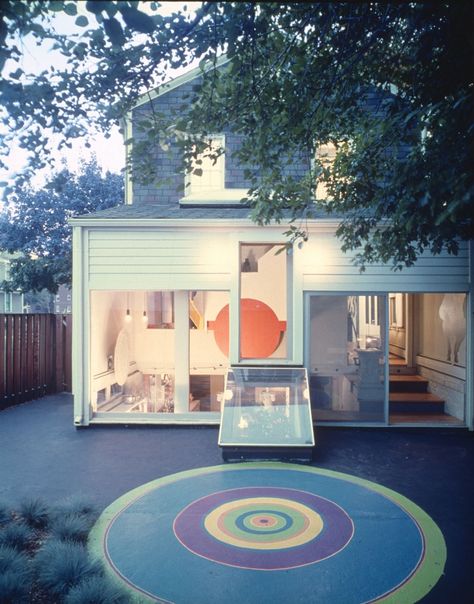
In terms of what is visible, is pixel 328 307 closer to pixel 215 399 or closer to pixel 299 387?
pixel 299 387

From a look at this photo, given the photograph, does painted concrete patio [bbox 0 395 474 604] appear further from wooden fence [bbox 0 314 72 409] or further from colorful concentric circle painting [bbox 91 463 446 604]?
wooden fence [bbox 0 314 72 409]

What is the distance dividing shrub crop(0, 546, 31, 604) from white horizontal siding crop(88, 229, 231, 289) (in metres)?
5.64

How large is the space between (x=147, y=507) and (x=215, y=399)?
12.8 feet

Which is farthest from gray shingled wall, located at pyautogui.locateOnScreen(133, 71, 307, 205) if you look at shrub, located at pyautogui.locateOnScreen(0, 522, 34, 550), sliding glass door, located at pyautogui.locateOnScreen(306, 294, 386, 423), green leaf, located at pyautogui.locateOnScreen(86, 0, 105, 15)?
green leaf, located at pyautogui.locateOnScreen(86, 0, 105, 15)

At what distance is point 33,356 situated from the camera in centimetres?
1198

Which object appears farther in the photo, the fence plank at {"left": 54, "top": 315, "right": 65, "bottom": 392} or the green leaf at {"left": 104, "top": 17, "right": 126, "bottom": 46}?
the fence plank at {"left": 54, "top": 315, "right": 65, "bottom": 392}

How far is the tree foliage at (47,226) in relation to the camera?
1781cm

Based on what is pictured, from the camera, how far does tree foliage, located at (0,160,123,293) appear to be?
1781cm

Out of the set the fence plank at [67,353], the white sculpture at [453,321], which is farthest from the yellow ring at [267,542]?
the fence plank at [67,353]

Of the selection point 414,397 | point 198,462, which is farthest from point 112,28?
point 414,397

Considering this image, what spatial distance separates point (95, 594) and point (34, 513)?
1.94 m

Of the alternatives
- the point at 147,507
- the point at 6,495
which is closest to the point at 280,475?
the point at 147,507

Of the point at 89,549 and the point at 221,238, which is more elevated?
the point at 221,238

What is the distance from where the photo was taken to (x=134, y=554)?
4.49 m
